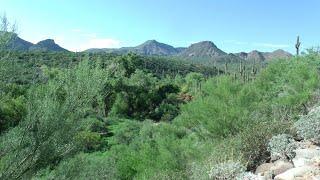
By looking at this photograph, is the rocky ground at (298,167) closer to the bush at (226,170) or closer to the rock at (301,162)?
the rock at (301,162)

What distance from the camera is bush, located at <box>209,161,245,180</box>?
1029 centimetres

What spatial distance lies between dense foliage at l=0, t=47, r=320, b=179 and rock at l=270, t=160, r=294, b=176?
2.38 feet

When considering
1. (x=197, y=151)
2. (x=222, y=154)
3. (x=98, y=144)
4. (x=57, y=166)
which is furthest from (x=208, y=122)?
(x=98, y=144)

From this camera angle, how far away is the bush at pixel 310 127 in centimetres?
1116

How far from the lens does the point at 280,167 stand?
9.96 metres

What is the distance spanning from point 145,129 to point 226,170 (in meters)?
25.8

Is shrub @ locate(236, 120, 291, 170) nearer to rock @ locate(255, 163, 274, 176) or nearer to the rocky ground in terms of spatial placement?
rock @ locate(255, 163, 274, 176)

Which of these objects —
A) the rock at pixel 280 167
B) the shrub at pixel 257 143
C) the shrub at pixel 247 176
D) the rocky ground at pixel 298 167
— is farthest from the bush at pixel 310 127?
the shrub at pixel 247 176

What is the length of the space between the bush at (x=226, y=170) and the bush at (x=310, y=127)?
1.95 m

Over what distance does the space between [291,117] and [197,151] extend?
409 centimetres

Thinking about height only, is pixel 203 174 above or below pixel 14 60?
below

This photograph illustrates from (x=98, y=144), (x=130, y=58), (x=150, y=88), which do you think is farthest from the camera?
(x=130, y=58)

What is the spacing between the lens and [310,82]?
17.6m

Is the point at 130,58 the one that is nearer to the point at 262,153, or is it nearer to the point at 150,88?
the point at 150,88
